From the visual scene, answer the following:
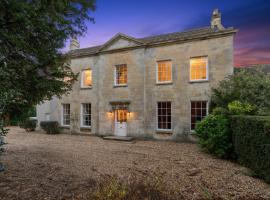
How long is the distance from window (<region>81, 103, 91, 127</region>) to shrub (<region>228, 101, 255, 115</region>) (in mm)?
11809

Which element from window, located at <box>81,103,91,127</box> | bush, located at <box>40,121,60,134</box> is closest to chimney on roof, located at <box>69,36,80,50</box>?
window, located at <box>81,103,91,127</box>

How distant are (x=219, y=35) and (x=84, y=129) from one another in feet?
43.2

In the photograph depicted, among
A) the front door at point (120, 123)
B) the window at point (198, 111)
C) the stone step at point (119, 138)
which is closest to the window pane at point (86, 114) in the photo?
the front door at point (120, 123)

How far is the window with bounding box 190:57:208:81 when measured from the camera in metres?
12.3

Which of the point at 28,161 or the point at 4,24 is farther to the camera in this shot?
the point at 28,161

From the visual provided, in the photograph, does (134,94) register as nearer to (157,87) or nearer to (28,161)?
(157,87)

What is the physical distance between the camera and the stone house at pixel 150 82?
12.1 m

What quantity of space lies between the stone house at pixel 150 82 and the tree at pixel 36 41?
7.56m

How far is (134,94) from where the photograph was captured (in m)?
14.1

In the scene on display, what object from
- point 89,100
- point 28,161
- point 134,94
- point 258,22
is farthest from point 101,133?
point 258,22

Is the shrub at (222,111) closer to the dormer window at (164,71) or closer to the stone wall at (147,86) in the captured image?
the stone wall at (147,86)

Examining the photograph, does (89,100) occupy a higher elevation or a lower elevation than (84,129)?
higher

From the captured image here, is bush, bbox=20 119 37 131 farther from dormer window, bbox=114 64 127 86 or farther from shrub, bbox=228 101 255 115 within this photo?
shrub, bbox=228 101 255 115

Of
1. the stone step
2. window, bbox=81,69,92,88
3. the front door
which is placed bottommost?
the stone step
